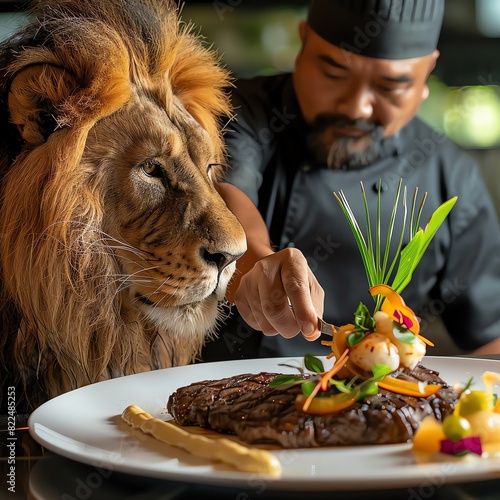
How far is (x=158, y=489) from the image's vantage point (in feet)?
1.90

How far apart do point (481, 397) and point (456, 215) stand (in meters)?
1.23

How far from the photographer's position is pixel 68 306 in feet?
3.74

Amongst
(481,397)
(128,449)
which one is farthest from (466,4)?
(128,449)

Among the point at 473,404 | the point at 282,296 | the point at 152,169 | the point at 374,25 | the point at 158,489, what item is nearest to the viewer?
the point at 158,489

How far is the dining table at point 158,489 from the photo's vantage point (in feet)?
1.81

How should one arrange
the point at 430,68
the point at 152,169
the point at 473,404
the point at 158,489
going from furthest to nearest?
the point at 430,68 < the point at 152,169 < the point at 473,404 < the point at 158,489

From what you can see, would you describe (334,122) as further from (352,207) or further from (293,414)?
(293,414)

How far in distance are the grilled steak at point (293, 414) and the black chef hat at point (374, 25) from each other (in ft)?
3.56

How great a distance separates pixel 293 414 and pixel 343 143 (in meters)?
1.17

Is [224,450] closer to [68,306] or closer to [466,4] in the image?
[68,306]

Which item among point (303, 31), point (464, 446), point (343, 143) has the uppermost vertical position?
point (303, 31)

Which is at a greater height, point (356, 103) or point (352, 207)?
point (356, 103)

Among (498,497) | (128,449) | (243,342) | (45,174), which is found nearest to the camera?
(498,497)

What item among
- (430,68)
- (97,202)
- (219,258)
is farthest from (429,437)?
(430,68)
